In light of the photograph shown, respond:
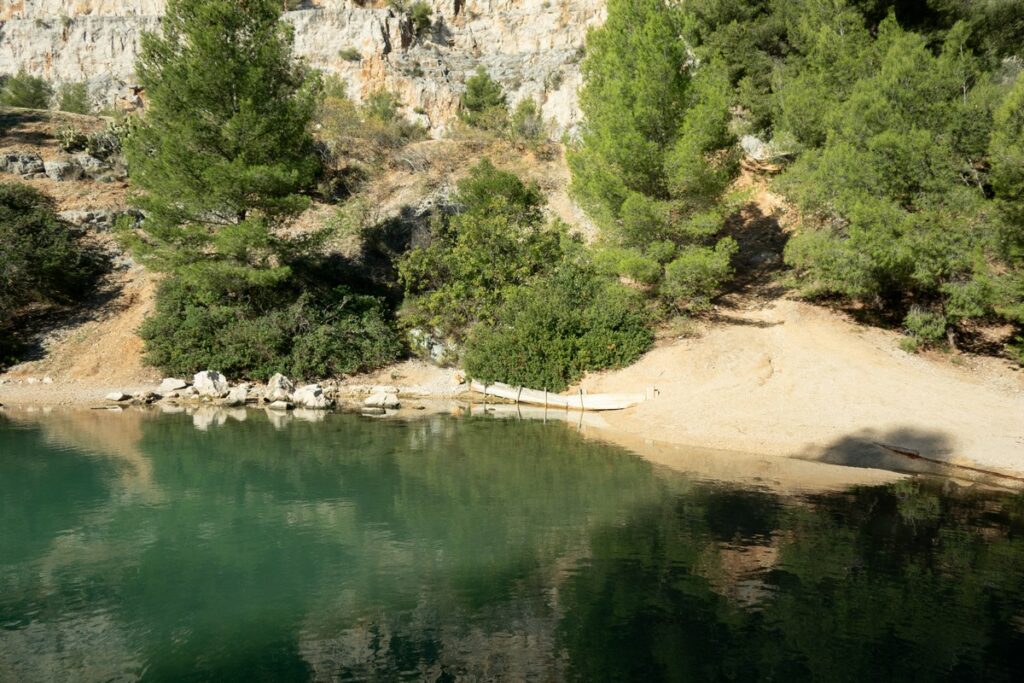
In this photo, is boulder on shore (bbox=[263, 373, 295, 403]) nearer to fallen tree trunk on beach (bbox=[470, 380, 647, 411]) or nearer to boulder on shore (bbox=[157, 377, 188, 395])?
boulder on shore (bbox=[157, 377, 188, 395])

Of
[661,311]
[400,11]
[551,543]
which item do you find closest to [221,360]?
[661,311]

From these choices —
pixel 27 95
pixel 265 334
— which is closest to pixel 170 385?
pixel 265 334

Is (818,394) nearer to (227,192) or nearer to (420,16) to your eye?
(227,192)

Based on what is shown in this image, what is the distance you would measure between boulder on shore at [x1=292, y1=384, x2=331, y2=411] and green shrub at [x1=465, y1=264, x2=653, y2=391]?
15.8ft

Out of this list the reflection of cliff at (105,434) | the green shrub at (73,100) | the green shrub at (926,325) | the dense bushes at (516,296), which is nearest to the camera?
the reflection of cliff at (105,434)

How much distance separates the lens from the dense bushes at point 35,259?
2369 centimetres

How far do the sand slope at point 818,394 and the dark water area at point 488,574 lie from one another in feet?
8.96

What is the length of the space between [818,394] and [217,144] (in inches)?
811

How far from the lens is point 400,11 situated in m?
62.7

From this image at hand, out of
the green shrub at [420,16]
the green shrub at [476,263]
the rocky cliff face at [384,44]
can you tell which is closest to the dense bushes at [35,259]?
the green shrub at [476,263]

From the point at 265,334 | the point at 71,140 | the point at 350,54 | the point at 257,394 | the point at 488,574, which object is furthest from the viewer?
the point at 350,54

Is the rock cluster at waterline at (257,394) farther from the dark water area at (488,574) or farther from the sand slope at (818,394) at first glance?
the dark water area at (488,574)

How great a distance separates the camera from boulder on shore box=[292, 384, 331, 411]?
20344 millimetres

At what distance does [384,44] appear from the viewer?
199 feet
